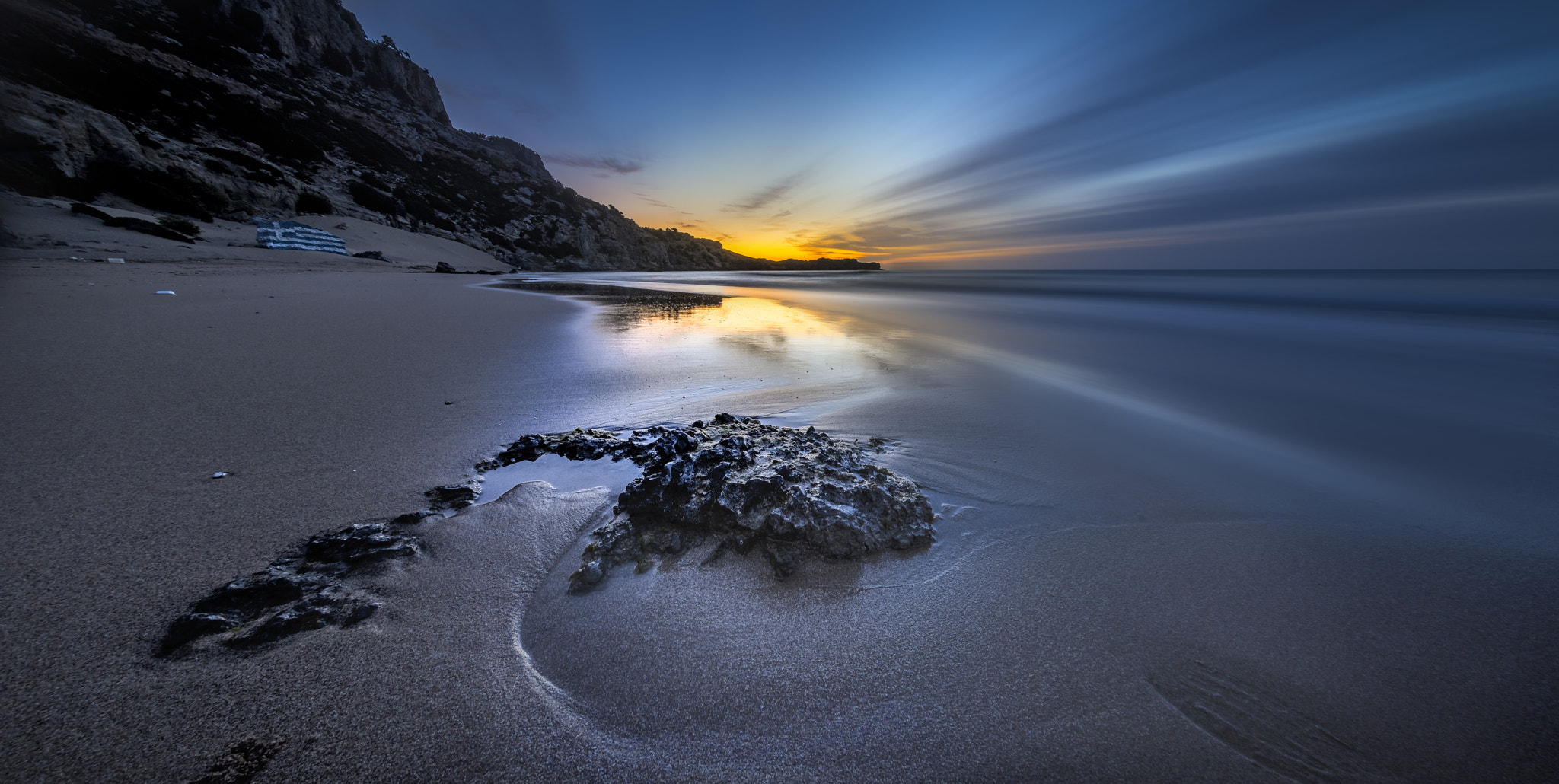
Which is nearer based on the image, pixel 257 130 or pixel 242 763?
pixel 242 763

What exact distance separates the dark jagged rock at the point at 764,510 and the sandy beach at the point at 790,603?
0.09 meters

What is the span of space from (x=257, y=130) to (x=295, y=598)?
42.5m

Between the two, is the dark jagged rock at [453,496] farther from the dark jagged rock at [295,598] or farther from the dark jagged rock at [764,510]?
the dark jagged rock at [764,510]

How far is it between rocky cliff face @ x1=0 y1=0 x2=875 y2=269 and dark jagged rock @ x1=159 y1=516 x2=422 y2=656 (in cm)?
2326

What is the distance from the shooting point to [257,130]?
28406 mm

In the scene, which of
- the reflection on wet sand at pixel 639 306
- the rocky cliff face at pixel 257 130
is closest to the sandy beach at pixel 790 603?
the reflection on wet sand at pixel 639 306

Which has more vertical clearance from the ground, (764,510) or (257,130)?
(257,130)

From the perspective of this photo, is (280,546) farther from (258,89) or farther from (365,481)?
(258,89)

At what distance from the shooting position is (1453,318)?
39.1 ft

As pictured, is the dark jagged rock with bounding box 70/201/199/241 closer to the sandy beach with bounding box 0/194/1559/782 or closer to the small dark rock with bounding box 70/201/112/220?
the small dark rock with bounding box 70/201/112/220

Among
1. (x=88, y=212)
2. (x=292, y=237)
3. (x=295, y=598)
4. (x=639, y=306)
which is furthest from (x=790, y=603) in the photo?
(x=292, y=237)

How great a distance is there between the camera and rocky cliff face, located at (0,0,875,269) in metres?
16.7

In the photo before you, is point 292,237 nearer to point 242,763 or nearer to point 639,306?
point 639,306

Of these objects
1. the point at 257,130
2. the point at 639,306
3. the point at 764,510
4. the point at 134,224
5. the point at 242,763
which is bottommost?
the point at 242,763
